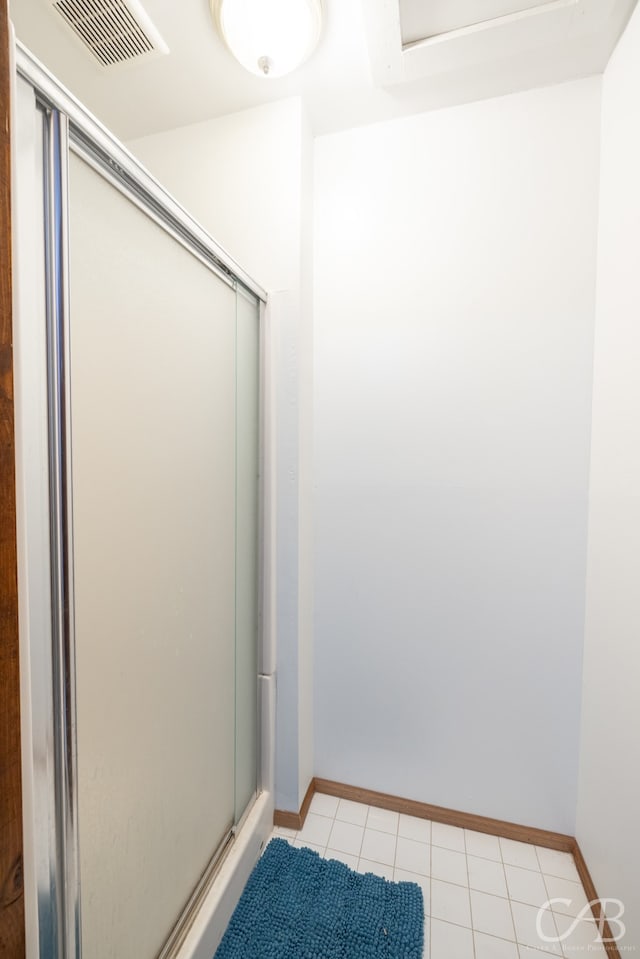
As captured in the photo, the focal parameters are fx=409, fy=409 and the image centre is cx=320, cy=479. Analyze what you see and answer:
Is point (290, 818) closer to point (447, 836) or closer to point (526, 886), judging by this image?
point (447, 836)

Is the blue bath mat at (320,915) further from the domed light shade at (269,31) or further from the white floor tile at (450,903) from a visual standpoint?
the domed light shade at (269,31)

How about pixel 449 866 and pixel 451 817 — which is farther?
pixel 451 817

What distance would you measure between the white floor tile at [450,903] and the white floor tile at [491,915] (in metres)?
0.02

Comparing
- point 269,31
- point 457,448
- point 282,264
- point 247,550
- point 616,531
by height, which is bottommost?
point 247,550

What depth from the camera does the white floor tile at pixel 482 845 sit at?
4.37 feet

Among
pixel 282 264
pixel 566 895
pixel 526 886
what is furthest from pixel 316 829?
pixel 282 264

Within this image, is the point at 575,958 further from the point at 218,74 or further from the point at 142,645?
the point at 218,74

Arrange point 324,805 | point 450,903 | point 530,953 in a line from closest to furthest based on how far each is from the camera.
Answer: point 530,953 < point 450,903 < point 324,805

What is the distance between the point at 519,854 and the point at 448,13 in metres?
2.55

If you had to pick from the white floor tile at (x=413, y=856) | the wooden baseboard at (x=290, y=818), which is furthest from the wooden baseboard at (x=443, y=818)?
the white floor tile at (x=413, y=856)

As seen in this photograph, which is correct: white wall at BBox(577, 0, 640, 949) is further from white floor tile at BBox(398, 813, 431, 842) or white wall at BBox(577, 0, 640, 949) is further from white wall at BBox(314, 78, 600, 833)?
white floor tile at BBox(398, 813, 431, 842)

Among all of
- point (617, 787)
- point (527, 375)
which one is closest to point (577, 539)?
point (527, 375)

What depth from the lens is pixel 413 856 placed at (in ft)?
4.37

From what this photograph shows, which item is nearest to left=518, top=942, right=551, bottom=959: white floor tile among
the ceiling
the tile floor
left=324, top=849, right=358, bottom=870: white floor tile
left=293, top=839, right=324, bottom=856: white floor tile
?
the tile floor
